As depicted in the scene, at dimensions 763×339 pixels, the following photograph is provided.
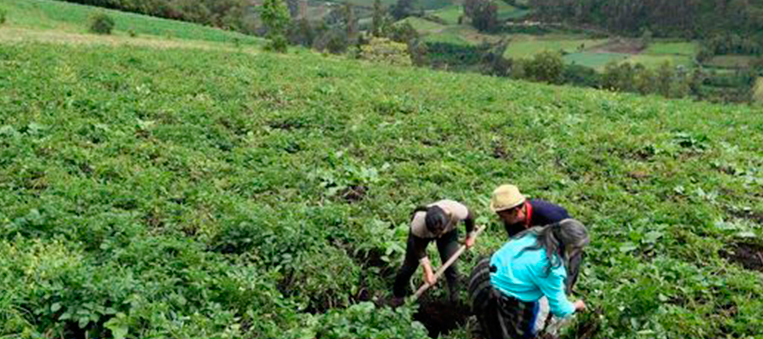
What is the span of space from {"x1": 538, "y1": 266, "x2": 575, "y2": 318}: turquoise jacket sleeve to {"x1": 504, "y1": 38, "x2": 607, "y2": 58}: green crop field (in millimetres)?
76484

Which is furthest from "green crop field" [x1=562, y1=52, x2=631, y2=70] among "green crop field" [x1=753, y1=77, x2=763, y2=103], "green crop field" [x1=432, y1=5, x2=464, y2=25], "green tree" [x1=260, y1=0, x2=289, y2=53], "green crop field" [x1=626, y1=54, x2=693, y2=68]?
"green tree" [x1=260, y1=0, x2=289, y2=53]

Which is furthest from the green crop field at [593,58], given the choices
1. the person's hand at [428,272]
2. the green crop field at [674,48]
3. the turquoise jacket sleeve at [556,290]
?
the turquoise jacket sleeve at [556,290]

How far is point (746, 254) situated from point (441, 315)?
4.10m

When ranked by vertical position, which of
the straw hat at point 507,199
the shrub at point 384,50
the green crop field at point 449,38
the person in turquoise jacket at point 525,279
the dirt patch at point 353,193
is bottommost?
the green crop field at point 449,38

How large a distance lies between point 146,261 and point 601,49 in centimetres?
8351

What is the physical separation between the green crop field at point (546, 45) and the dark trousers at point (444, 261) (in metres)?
75.0

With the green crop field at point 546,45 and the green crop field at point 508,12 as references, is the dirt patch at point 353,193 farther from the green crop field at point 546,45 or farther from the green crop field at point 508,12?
the green crop field at point 508,12

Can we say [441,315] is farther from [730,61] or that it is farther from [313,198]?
[730,61]

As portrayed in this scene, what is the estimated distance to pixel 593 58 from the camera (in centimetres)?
7500

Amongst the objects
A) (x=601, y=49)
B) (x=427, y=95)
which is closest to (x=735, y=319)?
(x=427, y=95)

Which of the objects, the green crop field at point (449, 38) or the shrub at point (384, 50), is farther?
the green crop field at point (449, 38)

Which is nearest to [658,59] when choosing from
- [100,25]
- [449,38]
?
[449,38]

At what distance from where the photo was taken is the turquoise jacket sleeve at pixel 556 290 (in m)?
4.98

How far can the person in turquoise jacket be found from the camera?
4.95 meters
